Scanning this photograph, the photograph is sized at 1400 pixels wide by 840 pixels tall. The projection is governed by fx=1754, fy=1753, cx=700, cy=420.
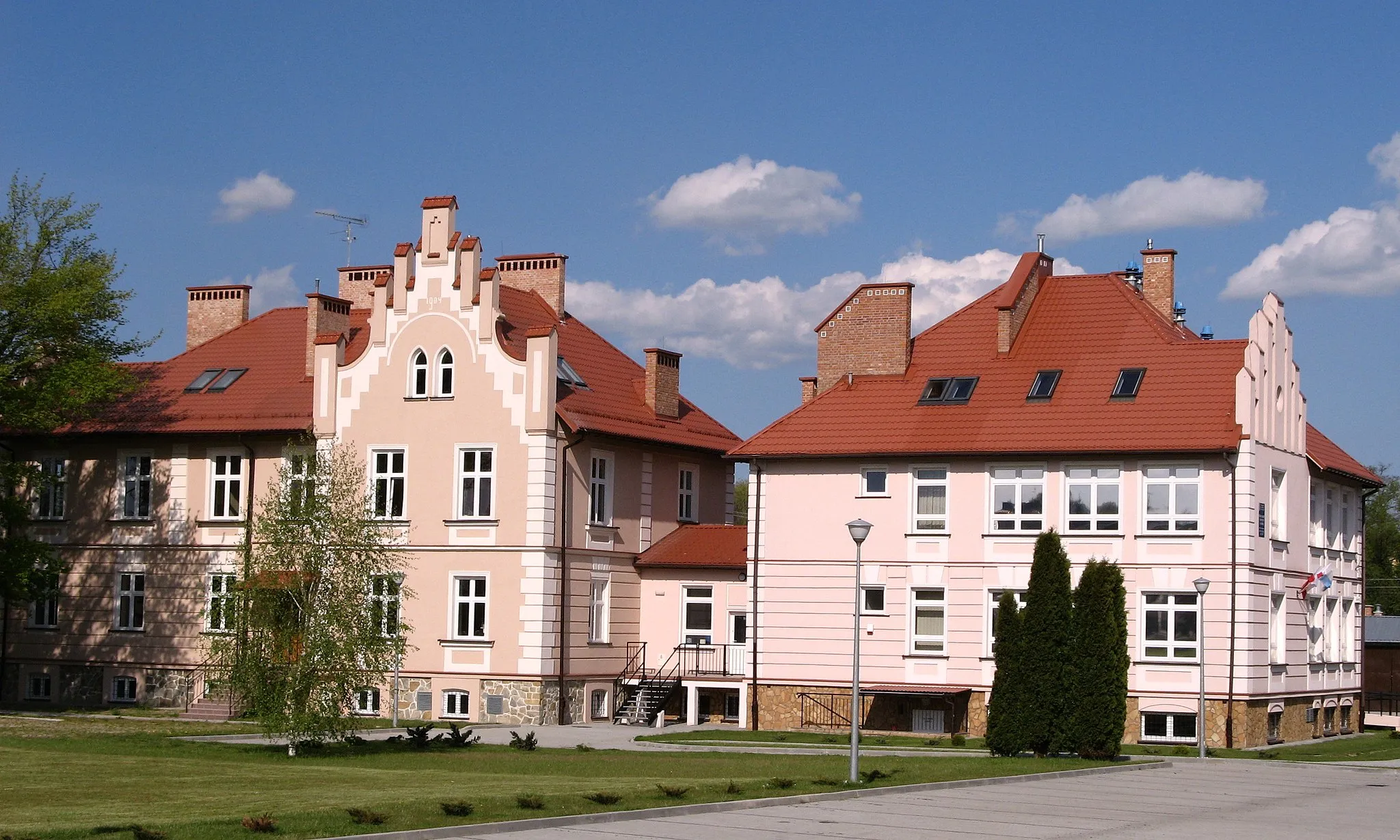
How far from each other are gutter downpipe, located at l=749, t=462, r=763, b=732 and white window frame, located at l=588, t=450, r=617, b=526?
3.89 meters

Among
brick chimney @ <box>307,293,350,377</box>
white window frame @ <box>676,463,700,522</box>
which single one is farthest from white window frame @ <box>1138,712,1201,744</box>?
brick chimney @ <box>307,293,350,377</box>

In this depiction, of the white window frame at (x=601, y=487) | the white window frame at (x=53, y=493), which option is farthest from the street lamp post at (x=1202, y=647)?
the white window frame at (x=53, y=493)

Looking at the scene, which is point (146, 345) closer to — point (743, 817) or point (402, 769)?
point (402, 769)

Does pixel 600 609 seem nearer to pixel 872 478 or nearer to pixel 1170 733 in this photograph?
pixel 872 478

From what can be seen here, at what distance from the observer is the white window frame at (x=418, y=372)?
43.8 metres

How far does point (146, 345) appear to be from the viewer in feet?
152

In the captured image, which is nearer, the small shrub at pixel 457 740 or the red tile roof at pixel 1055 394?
the small shrub at pixel 457 740

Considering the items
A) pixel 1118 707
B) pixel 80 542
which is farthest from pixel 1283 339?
pixel 80 542

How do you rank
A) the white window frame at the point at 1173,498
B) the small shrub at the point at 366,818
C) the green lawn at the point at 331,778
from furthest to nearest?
the white window frame at the point at 1173,498 < the green lawn at the point at 331,778 < the small shrub at the point at 366,818

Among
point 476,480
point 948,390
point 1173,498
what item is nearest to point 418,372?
point 476,480

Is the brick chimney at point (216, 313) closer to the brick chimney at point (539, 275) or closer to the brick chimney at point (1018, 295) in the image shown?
the brick chimney at point (539, 275)

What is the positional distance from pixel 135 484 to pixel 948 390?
22004 millimetres

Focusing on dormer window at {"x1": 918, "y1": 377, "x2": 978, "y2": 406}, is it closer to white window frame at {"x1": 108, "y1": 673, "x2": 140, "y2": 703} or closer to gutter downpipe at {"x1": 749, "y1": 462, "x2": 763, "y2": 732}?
gutter downpipe at {"x1": 749, "y1": 462, "x2": 763, "y2": 732}

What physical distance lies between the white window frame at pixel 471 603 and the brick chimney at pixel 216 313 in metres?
13.5
